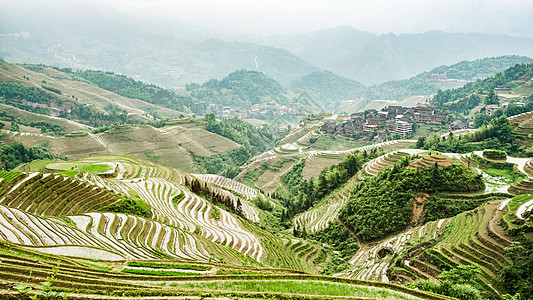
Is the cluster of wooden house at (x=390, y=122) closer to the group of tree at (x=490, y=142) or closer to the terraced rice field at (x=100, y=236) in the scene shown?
the group of tree at (x=490, y=142)

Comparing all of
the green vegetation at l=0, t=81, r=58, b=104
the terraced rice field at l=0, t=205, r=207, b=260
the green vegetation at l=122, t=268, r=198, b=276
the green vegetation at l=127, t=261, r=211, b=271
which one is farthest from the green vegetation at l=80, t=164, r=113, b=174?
the green vegetation at l=0, t=81, r=58, b=104

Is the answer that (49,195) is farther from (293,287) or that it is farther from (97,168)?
(97,168)

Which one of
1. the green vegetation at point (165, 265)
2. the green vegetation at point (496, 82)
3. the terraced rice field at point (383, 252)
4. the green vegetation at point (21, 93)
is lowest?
the green vegetation at point (21, 93)

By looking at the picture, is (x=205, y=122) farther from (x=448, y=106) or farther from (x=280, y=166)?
(x=448, y=106)

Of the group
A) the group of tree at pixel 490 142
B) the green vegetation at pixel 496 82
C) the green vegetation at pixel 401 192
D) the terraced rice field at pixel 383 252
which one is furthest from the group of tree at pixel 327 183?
the green vegetation at pixel 496 82

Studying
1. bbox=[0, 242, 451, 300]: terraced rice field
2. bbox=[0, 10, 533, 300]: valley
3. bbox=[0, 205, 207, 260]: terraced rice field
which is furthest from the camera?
bbox=[0, 205, 207, 260]: terraced rice field

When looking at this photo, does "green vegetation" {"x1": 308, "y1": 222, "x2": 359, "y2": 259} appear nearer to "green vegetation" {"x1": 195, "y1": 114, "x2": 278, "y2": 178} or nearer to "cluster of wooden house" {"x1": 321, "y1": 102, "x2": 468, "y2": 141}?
"green vegetation" {"x1": 195, "y1": 114, "x2": 278, "y2": 178}
